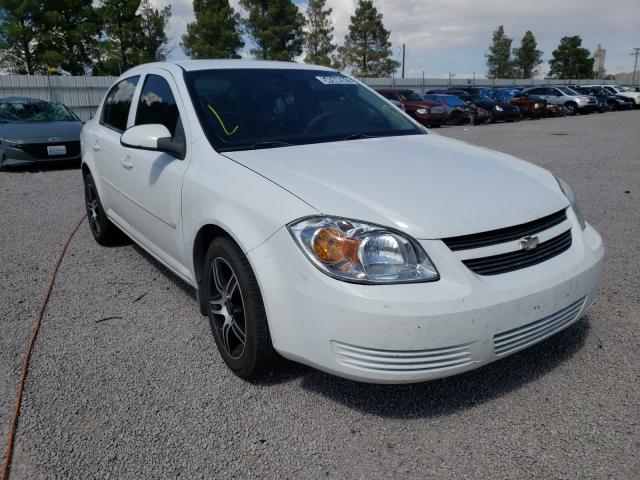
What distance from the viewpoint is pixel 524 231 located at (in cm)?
244

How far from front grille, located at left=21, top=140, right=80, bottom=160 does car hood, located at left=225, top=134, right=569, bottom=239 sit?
8.48 meters

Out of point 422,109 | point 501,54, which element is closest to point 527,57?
point 501,54

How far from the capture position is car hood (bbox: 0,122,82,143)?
996 centimetres

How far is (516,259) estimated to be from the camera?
2.37 m

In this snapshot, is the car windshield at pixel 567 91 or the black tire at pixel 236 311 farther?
the car windshield at pixel 567 91

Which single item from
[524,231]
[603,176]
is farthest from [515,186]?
[603,176]

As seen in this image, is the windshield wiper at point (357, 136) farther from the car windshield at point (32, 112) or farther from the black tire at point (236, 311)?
the car windshield at point (32, 112)

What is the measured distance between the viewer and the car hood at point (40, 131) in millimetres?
9961

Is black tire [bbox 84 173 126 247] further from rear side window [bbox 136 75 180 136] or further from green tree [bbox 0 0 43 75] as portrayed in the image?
green tree [bbox 0 0 43 75]

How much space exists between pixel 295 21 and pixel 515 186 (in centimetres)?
4338

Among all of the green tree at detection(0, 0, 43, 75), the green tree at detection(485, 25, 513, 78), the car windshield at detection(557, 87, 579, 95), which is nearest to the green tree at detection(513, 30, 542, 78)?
the green tree at detection(485, 25, 513, 78)

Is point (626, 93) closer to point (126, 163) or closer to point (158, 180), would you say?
point (126, 163)

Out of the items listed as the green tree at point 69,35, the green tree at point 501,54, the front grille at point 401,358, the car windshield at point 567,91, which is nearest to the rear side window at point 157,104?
the front grille at point 401,358

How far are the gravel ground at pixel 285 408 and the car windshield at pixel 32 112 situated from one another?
8257 millimetres
